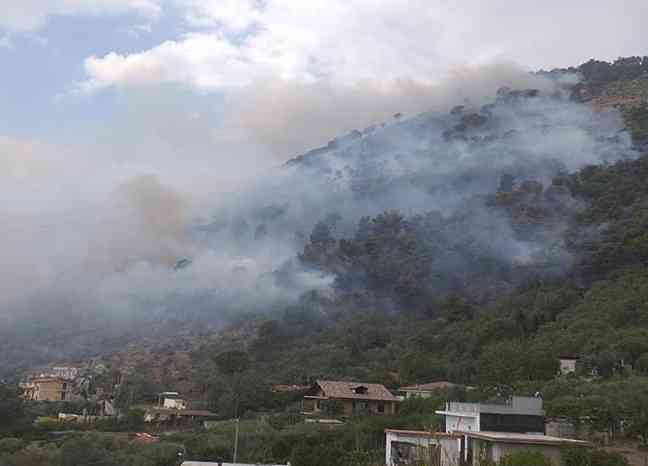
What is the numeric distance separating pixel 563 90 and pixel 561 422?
485 feet

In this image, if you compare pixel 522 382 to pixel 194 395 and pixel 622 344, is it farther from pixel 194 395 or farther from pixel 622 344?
pixel 194 395

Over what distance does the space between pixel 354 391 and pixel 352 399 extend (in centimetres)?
95

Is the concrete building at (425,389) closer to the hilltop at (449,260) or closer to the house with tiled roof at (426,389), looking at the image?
the house with tiled roof at (426,389)

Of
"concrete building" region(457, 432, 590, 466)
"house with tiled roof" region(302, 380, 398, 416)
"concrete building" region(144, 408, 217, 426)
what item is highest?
"house with tiled roof" region(302, 380, 398, 416)

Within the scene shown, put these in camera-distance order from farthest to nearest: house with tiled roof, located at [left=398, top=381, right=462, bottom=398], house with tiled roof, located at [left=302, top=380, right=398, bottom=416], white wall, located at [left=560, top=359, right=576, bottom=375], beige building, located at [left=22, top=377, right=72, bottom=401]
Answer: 1. beige building, located at [left=22, top=377, right=72, bottom=401]
2. house with tiled roof, located at [left=398, top=381, right=462, bottom=398]
3. house with tiled roof, located at [left=302, top=380, right=398, bottom=416]
4. white wall, located at [left=560, top=359, right=576, bottom=375]

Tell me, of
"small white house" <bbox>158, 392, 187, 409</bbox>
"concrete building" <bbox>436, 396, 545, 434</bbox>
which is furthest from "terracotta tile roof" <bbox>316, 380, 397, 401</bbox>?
"concrete building" <bbox>436, 396, 545, 434</bbox>

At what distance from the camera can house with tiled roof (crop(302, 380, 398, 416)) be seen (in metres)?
57.5

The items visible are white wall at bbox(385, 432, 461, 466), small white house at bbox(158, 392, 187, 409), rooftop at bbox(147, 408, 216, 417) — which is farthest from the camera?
small white house at bbox(158, 392, 187, 409)

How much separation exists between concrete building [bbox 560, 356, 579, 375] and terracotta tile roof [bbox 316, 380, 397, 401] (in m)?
11.8

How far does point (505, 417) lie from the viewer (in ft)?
129

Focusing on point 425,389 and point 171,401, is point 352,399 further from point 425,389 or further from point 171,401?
point 171,401

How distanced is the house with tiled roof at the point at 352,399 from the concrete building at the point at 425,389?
61.6 inches

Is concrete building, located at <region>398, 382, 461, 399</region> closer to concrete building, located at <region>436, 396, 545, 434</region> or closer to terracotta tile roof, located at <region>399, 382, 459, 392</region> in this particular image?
terracotta tile roof, located at <region>399, 382, 459, 392</region>

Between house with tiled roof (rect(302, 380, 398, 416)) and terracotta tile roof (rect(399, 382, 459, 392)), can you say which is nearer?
house with tiled roof (rect(302, 380, 398, 416))
